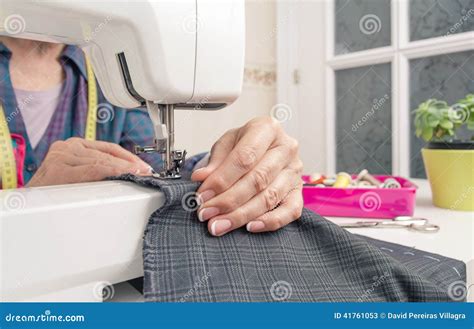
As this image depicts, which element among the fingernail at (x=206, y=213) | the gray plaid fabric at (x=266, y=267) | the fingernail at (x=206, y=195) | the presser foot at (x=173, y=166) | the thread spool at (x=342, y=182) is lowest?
the gray plaid fabric at (x=266, y=267)

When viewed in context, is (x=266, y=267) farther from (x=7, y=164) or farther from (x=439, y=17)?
(x=439, y=17)

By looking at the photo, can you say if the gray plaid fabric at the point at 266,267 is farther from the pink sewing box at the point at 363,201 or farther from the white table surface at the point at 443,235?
the pink sewing box at the point at 363,201

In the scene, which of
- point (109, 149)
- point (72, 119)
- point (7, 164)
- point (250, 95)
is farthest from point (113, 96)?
point (250, 95)

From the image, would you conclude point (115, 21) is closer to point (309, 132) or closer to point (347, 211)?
point (347, 211)

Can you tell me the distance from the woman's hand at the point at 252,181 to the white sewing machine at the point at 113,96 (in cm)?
7

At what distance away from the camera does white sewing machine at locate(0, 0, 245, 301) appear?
41 cm

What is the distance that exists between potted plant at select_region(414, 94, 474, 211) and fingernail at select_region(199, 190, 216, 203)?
709mm

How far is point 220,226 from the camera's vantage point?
0.51 m

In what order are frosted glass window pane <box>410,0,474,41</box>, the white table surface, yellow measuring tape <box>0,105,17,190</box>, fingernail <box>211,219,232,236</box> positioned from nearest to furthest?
fingernail <box>211,219,232,236</box>
the white table surface
yellow measuring tape <box>0,105,17,190</box>
frosted glass window pane <box>410,0,474,41</box>

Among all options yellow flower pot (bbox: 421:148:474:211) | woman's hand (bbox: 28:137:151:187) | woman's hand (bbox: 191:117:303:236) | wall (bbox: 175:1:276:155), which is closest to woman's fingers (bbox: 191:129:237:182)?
woman's hand (bbox: 191:117:303:236)

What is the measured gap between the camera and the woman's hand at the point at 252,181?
0.53 m

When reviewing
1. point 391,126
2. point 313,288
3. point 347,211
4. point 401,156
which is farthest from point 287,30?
point 313,288

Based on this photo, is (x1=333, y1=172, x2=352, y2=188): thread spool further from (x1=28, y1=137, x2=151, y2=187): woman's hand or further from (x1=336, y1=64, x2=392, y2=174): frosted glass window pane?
(x1=336, y1=64, x2=392, y2=174): frosted glass window pane

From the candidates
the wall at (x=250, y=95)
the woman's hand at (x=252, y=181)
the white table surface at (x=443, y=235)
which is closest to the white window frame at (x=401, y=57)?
the wall at (x=250, y=95)
